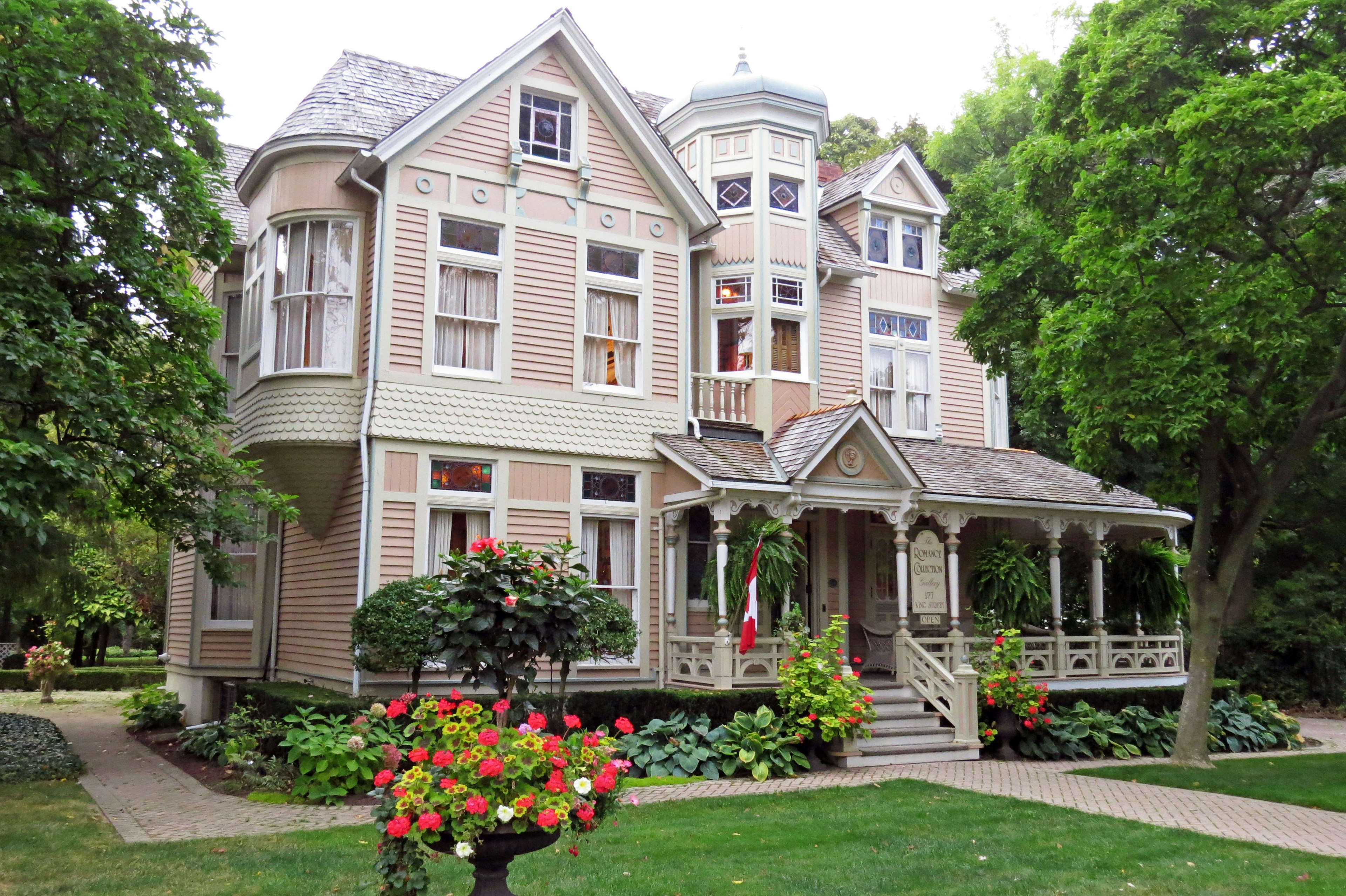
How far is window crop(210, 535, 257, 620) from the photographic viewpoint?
1873 cm

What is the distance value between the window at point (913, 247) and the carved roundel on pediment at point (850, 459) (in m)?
6.15

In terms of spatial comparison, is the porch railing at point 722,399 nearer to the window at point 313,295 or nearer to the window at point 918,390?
the window at point 918,390

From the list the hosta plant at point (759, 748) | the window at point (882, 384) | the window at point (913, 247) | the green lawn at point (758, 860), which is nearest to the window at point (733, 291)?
the window at point (882, 384)

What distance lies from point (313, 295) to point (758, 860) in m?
10.5

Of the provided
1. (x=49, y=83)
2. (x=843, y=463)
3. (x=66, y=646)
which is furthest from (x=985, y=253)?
(x=66, y=646)

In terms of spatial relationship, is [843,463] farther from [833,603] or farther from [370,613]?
[370,613]

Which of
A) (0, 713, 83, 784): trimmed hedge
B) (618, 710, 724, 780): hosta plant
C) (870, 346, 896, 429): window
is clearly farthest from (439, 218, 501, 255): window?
(0, 713, 83, 784): trimmed hedge

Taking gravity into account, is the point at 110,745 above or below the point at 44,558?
below

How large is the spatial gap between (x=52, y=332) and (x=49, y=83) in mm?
2776

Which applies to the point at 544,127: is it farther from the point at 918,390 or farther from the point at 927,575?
the point at 927,575

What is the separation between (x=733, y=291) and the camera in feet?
63.4

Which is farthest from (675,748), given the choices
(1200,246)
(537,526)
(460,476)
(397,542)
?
(1200,246)

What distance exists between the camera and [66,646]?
39.2m

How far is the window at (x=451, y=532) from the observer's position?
15.7 meters
